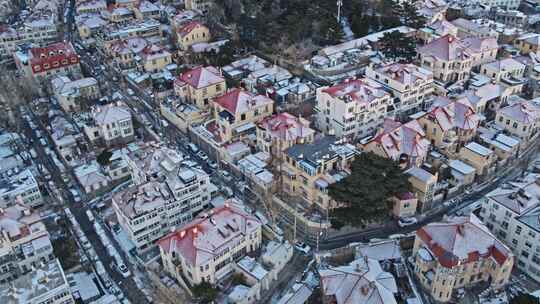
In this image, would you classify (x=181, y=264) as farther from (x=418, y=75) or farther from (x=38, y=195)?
(x=418, y=75)

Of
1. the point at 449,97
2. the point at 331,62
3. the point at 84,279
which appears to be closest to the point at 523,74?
the point at 449,97

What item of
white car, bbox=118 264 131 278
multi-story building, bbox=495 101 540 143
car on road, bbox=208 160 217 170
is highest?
multi-story building, bbox=495 101 540 143

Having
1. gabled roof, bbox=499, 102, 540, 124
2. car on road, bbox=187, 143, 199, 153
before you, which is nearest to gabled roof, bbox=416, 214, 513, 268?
gabled roof, bbox=499, 102, 540, 124

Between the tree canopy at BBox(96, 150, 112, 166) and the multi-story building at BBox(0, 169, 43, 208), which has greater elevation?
the tree canopy at BBox(96, 150, 112, 166)

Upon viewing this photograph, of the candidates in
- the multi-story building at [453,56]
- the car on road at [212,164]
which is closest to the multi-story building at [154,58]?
the car on road at [212,164]

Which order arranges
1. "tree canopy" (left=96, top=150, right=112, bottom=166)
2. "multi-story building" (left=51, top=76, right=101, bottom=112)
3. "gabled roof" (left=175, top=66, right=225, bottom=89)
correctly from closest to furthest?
"tree canopy" (left=96, top=150, right=112, bottom=166)
"gabled roof" (left=175, top=66, right=225, bottom=89)
"multi-story building" (left=51, top=76, right=101, bottom=112)

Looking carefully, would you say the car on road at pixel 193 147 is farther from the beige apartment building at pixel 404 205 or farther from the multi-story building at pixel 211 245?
the beige apartment building at pixel 404 205

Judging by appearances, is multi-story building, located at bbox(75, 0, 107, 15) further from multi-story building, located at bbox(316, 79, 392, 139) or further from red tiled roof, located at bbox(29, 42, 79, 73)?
multi-story building, located at bbox(316, 79, 392, 139)

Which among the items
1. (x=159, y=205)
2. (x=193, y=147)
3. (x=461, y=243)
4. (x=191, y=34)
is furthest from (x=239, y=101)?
(x=461, y=243)
